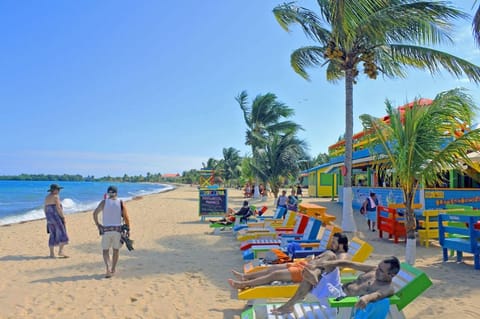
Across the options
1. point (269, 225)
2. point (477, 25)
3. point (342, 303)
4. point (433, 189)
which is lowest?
point (269, 225)

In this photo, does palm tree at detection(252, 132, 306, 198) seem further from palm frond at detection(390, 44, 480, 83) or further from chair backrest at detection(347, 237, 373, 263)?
chair backrest at detection(347, 237, 373, 263)

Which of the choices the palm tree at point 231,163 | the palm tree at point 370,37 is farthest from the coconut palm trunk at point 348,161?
the palm tree at point 231,163

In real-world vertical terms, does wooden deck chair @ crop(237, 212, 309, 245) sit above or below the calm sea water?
above

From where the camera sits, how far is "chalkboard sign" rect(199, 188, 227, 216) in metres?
14.0

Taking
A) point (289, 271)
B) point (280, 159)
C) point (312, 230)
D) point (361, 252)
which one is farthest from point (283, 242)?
point (280, 159)

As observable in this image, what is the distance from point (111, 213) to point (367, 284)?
3.97 metres

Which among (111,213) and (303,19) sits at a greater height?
(303,19)

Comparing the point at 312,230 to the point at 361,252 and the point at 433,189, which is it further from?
the point at 433,189

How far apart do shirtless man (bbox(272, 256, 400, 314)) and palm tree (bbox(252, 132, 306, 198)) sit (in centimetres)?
1921

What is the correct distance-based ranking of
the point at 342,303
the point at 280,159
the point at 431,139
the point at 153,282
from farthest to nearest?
the point at 280,159 < the point at 431,139 < the point at 153,282 < the point at 342,303

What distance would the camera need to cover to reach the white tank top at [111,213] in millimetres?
5918

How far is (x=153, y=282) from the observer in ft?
19.1

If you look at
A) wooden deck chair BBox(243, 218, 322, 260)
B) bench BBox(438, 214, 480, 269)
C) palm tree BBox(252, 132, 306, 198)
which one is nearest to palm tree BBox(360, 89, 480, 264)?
bench BBox(438, 214, 480, 269)

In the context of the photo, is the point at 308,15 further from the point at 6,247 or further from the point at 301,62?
the point at 6,247
